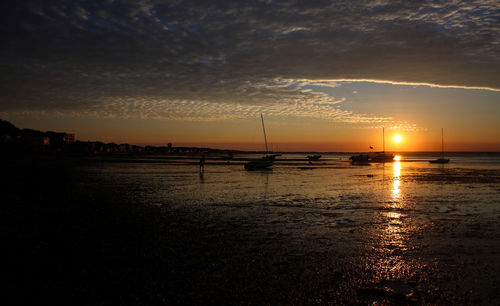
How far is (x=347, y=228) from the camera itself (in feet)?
47.5

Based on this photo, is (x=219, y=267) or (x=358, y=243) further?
(x=358, y=243)

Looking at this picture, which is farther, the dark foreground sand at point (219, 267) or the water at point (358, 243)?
the water at point (358, 243)

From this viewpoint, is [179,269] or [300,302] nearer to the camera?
[300,302]

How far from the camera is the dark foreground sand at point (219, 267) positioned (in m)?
7.44

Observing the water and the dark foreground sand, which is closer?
the dark foreground sand

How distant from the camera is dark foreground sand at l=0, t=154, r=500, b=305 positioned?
7.44 m

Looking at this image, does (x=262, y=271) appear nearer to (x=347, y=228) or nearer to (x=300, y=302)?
(x=300, y=302)

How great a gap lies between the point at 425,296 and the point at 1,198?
23164 mm

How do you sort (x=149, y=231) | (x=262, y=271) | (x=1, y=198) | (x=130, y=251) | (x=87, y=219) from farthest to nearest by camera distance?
(x=1, y=198) < (x=87, y=219) < (x=149, y=231) < (x=130, y=251) < (x=262, y=271)

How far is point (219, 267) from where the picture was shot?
9.27 metres

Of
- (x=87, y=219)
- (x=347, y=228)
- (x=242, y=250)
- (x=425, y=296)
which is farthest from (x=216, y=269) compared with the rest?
(x=87, y=219)

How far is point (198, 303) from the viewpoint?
708cm

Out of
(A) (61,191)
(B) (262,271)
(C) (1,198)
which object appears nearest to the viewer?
(B) (262,271)

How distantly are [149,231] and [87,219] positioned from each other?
3.95 meters
